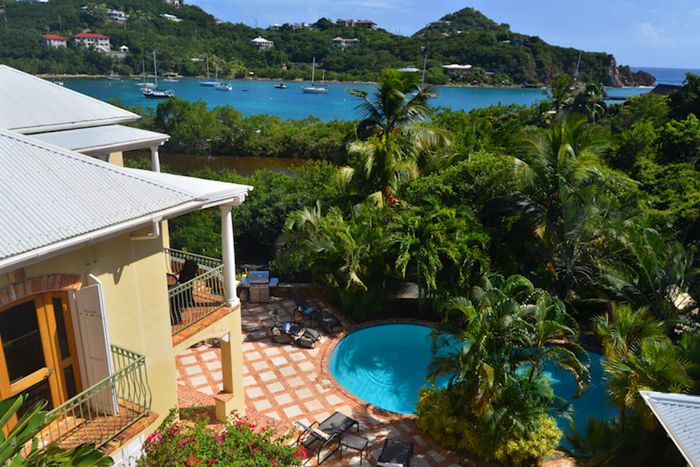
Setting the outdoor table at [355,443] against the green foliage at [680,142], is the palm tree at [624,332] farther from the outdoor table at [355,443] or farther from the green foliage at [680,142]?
the green foliage at [680,142]

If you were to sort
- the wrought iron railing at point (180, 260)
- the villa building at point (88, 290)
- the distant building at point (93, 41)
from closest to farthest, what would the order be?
the villa building at point (88, 290) < the wrought iron railing at point (180, 260) < the distant building at point (93, 41)

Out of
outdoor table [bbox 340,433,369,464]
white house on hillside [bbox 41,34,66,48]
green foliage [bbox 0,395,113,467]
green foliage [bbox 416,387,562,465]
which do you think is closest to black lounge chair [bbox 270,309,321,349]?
outdoor table [bbox 340,433,369,464]

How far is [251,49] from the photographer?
14862 centimetres

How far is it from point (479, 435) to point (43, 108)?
1224 cm

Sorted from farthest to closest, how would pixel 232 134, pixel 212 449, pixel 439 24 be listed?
pixel 439 24 < pixel 232 134 < pixel 212 449

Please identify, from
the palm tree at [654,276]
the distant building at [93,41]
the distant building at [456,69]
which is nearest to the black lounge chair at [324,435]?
the palm tree at [654,276]

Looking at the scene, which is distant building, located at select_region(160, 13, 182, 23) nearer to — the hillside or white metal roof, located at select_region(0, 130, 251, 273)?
the hillside

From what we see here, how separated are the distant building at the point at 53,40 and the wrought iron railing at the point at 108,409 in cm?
13374

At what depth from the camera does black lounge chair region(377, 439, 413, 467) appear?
1042 centimetres

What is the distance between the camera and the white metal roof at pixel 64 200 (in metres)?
6.32

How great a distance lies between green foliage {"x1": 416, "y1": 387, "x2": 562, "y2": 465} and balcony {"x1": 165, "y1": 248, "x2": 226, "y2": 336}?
17.2 ft

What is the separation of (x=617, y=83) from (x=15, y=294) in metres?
183

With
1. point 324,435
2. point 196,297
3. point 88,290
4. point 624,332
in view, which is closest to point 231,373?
point 196,297

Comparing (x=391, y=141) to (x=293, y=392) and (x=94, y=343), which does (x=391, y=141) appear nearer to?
(x=293, y=392)
